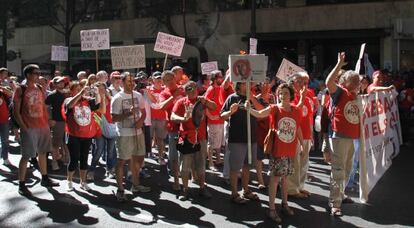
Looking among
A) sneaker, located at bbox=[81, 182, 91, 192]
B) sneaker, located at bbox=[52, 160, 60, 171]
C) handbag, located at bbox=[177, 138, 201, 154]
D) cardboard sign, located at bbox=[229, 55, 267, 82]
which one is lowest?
sneaker, located at bbox=[81, 182, 91, 192]

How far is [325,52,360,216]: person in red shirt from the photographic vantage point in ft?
21.1

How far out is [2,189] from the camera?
7934mm

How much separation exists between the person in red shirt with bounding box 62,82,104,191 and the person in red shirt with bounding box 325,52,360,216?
3596 mm

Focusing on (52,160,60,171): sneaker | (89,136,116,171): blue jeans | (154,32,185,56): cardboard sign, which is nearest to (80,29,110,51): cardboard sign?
(154,32,185,56): cardboard sign

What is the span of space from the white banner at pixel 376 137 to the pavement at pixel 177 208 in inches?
11.4

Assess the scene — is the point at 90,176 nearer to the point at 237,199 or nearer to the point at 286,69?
the point at 237,199

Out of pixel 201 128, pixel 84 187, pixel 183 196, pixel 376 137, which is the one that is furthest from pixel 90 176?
pixel 376 137

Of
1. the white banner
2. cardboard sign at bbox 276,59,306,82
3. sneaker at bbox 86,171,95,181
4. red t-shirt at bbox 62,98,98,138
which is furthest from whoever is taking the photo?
cardboard sign at bbox 276,59,306,82

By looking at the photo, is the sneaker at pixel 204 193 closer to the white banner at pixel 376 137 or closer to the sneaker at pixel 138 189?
the sneaker at pixel 138 189

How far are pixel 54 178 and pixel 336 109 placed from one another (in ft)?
16.0

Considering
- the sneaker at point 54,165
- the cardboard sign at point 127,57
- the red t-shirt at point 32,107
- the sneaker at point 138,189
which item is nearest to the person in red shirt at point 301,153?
the sneaker at point 138,189

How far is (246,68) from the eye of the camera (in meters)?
6.67

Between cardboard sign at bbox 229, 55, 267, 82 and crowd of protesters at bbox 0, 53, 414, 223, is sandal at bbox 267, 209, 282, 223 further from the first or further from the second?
cardboard sign at bbox 229, 55, 267, 82

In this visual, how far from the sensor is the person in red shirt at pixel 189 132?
7281mm
